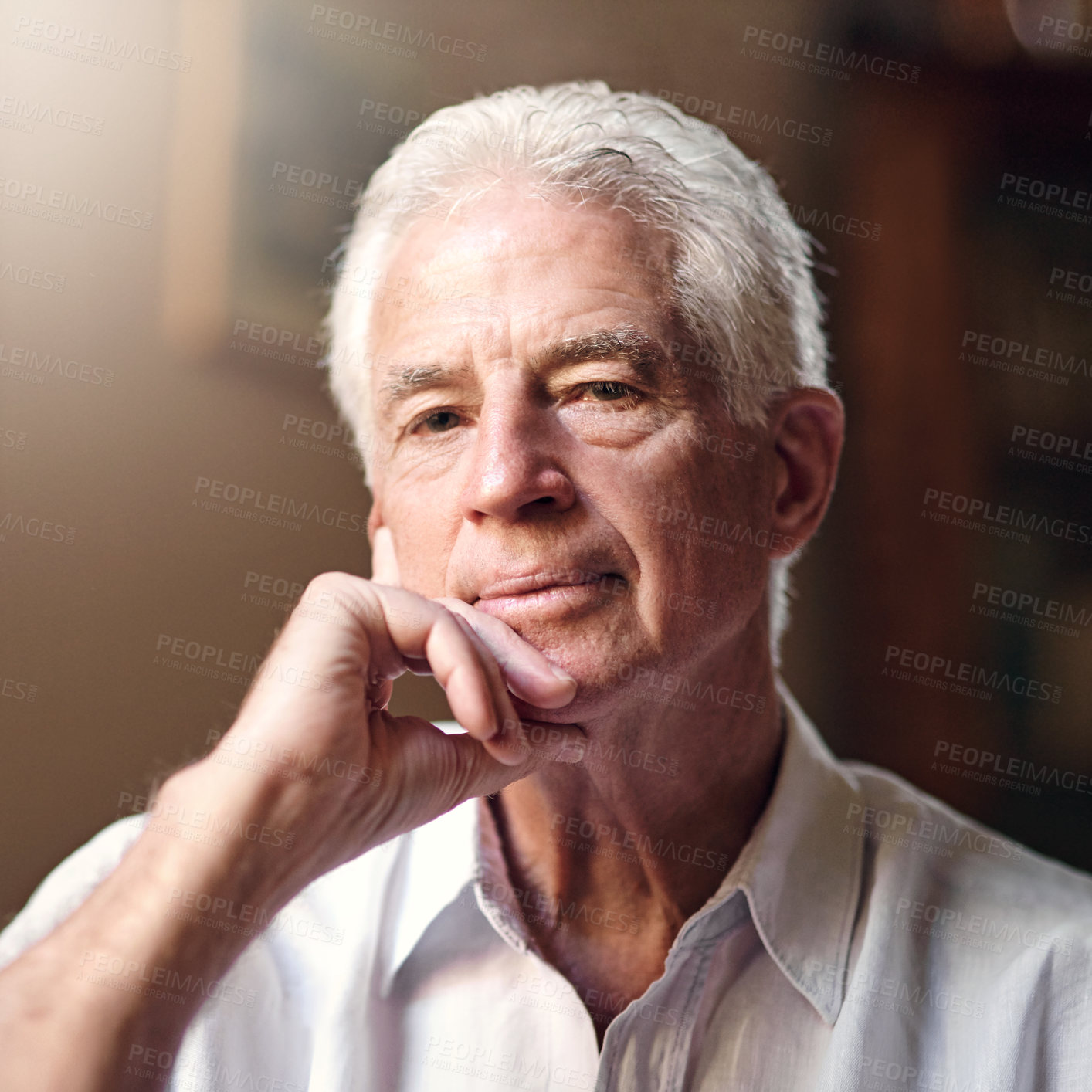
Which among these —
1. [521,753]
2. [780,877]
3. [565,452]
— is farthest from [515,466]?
[780,877]

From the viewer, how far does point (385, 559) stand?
1293 millimetres

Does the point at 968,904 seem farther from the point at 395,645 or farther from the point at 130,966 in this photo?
the point at 130,966

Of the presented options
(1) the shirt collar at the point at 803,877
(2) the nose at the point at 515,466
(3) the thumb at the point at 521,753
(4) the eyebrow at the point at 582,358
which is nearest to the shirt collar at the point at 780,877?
(1) the shirt collar at the point at 803,877

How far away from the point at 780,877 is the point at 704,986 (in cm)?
17

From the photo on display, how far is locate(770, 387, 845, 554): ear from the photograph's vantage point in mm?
1327

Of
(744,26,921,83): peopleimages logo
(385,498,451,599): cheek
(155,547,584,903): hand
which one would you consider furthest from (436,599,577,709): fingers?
(744,26,921,83): peopleimages logo

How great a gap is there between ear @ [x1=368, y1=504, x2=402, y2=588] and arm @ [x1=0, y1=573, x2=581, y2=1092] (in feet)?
0.79

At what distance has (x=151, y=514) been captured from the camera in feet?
4.77

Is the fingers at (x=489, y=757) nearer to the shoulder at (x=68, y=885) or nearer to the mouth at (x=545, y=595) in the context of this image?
the mouth at (x=545, y=595)

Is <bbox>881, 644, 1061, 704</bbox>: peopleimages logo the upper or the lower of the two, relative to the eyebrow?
lower

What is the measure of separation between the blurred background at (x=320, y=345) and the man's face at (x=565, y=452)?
1.44 ft

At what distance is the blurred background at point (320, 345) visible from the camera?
1.42 meters

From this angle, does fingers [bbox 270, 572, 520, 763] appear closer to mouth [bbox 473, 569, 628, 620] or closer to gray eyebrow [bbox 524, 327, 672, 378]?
mouth [bbox 473, 569, 628, 620]

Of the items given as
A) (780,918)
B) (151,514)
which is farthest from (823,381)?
(151,514)
